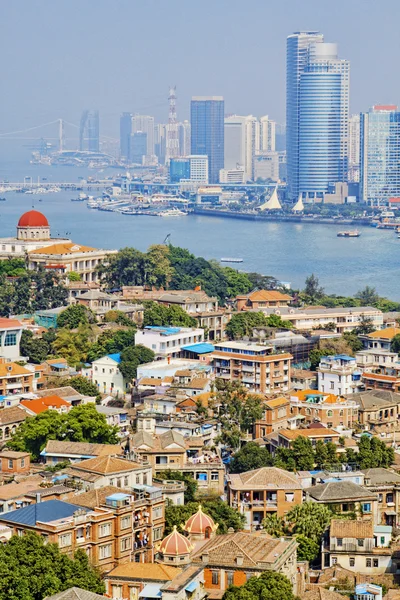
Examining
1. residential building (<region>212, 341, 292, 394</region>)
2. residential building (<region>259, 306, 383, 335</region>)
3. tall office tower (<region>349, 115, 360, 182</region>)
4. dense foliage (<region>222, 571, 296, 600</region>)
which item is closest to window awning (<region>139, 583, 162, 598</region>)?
dense foliage (<region>222, 571, 296, 600</region>)

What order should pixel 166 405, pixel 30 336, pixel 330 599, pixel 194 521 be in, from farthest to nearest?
pixel 30 336
pixel 166 405
pixel 194 521
pixel 330 599

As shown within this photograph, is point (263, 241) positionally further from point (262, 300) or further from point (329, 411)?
point (329, 411)

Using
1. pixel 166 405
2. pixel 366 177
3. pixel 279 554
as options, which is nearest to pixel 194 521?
pixel 279 554

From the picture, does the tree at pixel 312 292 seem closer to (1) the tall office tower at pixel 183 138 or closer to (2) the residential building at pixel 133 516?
(2) the residential building at pixel 133 516

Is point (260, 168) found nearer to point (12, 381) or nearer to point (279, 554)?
Result: point (12, 381)

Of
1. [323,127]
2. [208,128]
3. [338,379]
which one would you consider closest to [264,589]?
[338,379]
